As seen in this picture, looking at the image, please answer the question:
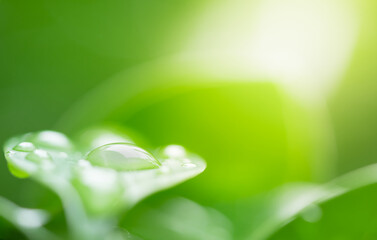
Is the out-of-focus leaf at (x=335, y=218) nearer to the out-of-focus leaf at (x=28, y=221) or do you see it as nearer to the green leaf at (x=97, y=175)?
the green leaf at (x=97, y=175)

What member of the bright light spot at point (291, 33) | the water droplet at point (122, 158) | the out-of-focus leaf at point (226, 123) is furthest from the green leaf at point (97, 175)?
the bright light spot at point (291, 33)

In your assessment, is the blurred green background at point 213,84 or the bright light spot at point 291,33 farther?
the bright light spot at point 291,33

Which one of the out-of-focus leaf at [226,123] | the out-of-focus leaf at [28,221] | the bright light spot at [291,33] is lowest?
the out-of-focus leaf at [28,221]

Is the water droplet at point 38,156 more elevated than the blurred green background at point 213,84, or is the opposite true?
the blurred green background at point 213,84

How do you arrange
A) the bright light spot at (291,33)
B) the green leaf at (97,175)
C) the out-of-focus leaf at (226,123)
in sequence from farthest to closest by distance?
1. the bright light spot at (291,33)
2. the out-of-focus leaf at (226,123)
3. the green leaf at (97,175)

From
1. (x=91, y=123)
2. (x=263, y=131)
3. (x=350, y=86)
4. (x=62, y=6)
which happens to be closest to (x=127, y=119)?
(x=91, y=123)

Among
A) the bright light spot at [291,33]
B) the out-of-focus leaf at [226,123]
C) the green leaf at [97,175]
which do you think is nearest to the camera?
the green leaf at [97,175]
